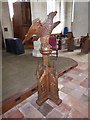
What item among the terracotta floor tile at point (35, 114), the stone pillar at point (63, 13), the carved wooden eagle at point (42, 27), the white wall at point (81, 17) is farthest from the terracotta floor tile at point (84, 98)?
the stone pillar at point (63, 13)

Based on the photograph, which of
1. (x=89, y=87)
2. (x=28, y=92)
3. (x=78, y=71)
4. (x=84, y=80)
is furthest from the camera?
(x=78, y=71)

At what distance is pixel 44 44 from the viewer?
1617mm

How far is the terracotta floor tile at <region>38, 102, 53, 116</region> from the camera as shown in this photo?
1683 mm

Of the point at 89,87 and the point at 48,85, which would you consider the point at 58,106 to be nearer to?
the point at 48,85

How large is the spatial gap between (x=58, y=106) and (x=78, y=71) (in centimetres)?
134

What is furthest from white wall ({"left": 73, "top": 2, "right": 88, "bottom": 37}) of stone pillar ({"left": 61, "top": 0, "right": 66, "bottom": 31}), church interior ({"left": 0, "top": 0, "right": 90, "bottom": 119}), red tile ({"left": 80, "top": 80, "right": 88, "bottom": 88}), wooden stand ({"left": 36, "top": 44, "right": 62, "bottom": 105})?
stone pillar ({"left": 61, "top": 0, "right": 66, "bottom": 31})

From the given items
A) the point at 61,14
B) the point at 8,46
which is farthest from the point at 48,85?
the point at 61,14

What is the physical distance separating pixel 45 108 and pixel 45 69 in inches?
21.5

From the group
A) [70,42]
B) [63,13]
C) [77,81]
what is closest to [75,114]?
[77,81]

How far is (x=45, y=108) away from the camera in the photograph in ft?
5.76

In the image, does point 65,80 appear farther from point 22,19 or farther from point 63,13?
point 63,13

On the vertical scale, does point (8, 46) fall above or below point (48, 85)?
above

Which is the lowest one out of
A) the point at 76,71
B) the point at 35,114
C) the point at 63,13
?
the point at 35,114

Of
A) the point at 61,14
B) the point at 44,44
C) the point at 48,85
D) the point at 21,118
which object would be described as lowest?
the point at 21,118
